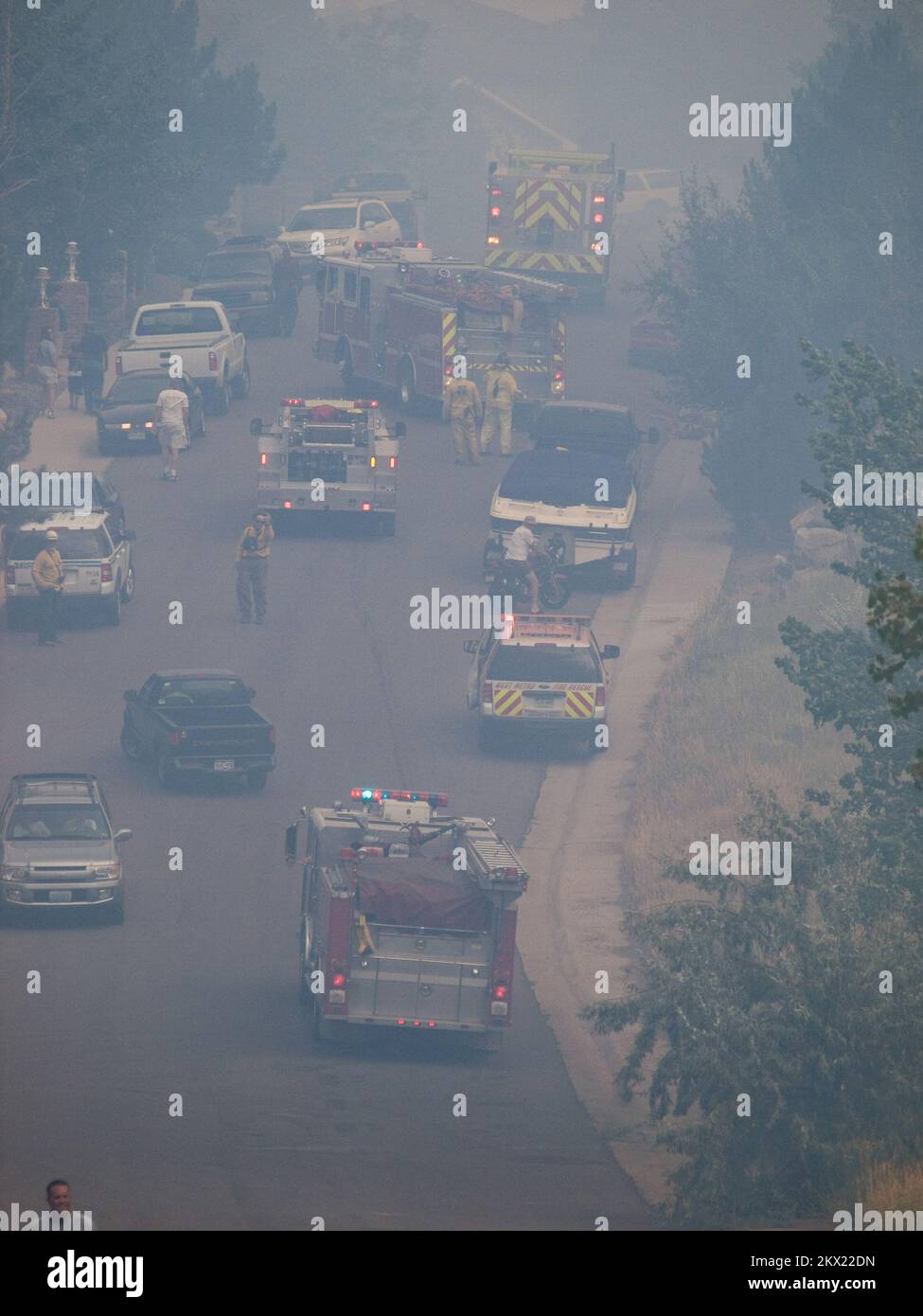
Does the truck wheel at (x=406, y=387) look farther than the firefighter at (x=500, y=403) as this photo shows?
Yes

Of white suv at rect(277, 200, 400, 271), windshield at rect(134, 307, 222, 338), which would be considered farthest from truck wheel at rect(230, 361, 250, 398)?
white suv at rect(277, 200, 400, 271)

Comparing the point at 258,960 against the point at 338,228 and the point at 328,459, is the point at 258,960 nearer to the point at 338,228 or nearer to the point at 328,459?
the point at 328,459

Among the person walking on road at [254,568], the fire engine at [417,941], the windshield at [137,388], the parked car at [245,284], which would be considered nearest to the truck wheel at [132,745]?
the person walking on road at [254,568]

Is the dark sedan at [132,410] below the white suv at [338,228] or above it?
below

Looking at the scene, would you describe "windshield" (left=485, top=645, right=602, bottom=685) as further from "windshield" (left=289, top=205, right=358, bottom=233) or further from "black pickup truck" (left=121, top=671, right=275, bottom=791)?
"windshield" (left=289, top=205, right=358, bottom=233)

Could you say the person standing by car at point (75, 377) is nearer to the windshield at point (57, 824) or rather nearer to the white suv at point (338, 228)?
the white suv at point (338, 228)

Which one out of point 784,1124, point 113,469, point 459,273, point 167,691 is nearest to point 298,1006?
point 784,1124
